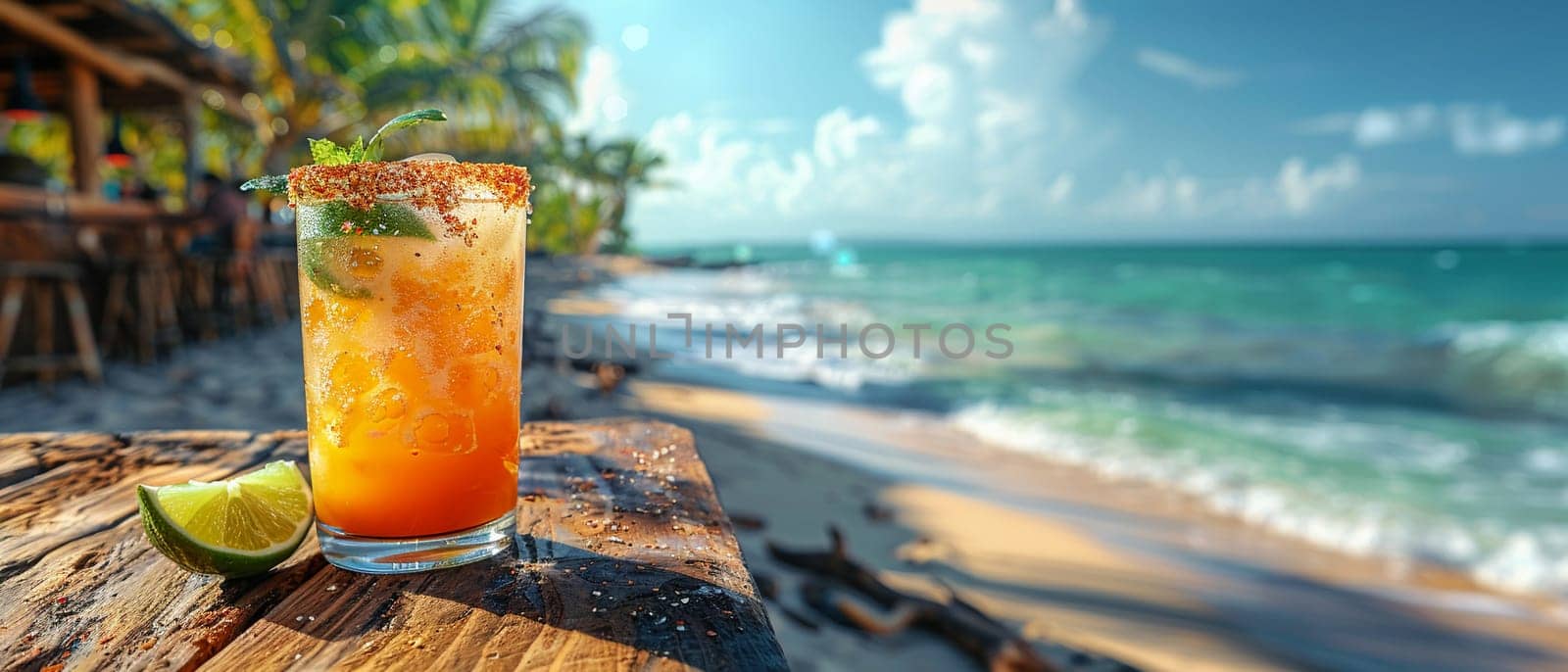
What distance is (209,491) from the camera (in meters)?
0.78

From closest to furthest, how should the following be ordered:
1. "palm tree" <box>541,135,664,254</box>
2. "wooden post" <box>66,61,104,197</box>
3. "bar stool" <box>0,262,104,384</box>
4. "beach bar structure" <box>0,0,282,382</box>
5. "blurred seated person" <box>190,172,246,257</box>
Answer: "bar stool" <box>0,262,104,384</box> → "beach bar structure" <box>0,0,282,382</box> → "blurred seated person" <box>190,172,246,257</box> → "wooden post" <box>66,61,104,197</box> → "palm tree" <box>541,135,664,254</box>

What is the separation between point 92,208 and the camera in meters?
5.75

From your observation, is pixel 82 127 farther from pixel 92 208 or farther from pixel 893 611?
pixel 893 611

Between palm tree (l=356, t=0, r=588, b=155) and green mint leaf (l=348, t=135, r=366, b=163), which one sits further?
palm tree (l=356, t=0, r=588, b=155)

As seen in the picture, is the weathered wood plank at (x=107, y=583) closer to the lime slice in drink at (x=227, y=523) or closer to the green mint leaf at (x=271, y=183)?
the lime slice in drink at (x=227, y=523)

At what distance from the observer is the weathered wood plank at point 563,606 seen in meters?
0.62

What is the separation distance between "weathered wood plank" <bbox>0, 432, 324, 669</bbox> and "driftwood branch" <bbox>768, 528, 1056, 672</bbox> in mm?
2219

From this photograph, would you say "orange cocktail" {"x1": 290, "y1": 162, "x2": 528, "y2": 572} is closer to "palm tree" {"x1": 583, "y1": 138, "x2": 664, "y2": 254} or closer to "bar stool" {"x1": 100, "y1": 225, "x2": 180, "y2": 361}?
"bar stool" {"x1": 100, "y1": 225, "x2": 180, "y2": 361}

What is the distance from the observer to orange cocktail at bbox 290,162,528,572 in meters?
0.81

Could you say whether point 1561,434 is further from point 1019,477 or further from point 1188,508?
point 1019,477

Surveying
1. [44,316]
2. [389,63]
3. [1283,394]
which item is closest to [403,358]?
[44,316]

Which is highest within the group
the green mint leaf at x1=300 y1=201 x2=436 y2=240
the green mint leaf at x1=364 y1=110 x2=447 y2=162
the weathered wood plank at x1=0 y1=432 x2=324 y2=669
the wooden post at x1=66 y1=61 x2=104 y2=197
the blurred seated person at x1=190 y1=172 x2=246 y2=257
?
the wooden post at x1=66 y1=61 x2=104 y2=197

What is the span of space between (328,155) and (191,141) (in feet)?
36.8

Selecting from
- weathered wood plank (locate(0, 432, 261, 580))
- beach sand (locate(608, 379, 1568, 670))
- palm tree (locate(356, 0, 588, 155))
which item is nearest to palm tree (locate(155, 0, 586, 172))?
palm tree (locate(356, 0, 588, 155))
